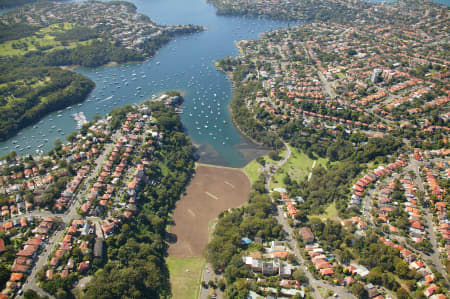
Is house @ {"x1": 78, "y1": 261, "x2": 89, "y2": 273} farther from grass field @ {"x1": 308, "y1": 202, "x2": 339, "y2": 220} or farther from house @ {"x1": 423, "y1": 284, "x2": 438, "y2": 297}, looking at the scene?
house @ {"x1": 423, "y1": 284, "x2": 438, "y2": 297}

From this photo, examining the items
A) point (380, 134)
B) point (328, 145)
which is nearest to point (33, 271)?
point (328, 145)

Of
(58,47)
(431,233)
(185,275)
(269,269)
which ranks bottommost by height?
(185,275)

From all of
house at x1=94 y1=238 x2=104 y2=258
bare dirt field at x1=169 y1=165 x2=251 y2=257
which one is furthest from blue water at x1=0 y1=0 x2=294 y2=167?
house at x1=94 y1=238 x2=104 y2=258

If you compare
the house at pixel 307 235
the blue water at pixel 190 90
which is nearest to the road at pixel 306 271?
the house at pixel 307 235

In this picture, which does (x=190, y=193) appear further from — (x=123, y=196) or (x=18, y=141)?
(x=18, y=141)

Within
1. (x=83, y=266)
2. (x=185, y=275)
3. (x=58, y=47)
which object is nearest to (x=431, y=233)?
(x=185, y=275)

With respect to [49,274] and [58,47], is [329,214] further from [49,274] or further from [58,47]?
[58,47]

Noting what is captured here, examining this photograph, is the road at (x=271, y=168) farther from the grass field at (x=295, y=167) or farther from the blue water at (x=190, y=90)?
the blue water at (x=190, y=90)
